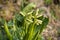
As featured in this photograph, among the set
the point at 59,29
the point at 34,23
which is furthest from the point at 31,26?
the point at 59,29

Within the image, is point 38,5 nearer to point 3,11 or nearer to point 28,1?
point 28,1

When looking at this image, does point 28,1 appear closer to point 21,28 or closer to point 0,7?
point 0,7

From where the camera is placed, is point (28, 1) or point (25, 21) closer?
point (25, 21)

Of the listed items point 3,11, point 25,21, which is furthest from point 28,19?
point 3,11

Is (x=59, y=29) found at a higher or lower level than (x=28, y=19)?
lower

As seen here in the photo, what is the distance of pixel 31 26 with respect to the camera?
2.50 meters

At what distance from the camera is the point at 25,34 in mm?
2502

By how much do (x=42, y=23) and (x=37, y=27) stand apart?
8 centimetres

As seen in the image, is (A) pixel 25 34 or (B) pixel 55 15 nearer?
(A) pixel 25 34

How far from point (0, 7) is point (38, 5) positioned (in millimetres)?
620

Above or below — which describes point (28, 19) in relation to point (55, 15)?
above

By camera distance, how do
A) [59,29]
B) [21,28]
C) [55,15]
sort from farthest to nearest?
[55,15] → [59,29] → [21,28]

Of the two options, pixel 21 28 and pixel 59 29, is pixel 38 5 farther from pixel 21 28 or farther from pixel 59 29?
pixel 21 28

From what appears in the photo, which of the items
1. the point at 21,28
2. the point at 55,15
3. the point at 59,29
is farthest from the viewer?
the point at 55,15
